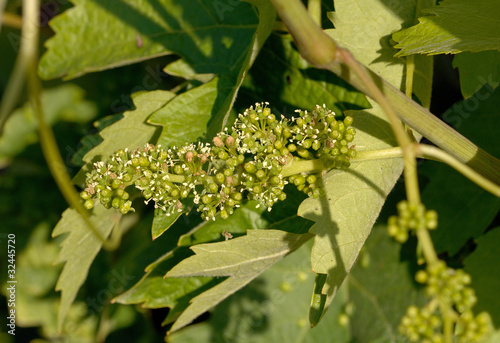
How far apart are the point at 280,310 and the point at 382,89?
187 cm

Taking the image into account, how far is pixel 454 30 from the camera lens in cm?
163

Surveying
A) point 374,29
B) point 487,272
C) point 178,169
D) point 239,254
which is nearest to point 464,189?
point 487,272

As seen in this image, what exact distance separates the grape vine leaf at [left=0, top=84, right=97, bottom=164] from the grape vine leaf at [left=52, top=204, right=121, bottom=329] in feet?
5.14

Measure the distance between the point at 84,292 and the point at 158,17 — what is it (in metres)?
2.07

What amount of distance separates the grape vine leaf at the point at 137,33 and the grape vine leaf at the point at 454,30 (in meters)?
0.84

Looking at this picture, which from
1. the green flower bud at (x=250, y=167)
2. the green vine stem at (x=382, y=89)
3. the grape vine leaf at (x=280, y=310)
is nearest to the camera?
the green vine stem at (x=382, y=89)

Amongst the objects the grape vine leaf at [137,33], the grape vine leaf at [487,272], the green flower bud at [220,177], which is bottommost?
the grape vine leaf at [487,272]

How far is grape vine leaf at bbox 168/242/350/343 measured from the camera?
292cm

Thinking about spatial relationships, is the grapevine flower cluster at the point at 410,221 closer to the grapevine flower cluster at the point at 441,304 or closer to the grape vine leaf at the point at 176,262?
the grapevine flower cluster at the point at 441,304

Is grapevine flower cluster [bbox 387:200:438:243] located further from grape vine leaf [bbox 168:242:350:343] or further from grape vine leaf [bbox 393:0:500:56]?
grape vine leaf [bbox 168:242:350:343]

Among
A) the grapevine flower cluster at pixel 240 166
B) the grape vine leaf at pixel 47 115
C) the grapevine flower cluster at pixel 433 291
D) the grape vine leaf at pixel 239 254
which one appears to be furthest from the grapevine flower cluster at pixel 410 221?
the grape vine leaf at pixel 47 115

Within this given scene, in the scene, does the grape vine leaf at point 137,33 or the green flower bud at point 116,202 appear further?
the grape vine leaf at point 137,33

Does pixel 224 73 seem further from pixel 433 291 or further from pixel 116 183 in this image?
pixel 433 291

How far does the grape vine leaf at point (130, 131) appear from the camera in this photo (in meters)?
2.03
